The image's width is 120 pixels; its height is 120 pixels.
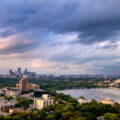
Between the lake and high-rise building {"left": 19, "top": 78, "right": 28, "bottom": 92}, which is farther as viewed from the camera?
high-rise building {"left": 19, "top": 78, "right": 28, "bottom": 92}

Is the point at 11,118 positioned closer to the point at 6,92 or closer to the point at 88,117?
the point at 88,117

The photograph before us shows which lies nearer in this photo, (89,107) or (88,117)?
(88,117)

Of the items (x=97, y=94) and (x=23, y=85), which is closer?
(x=97, y=94)

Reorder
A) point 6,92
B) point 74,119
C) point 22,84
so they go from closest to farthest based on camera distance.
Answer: point 74,119 < point 6,92 < point 22,84

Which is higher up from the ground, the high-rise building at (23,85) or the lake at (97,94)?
the high-rise building at (23,85)

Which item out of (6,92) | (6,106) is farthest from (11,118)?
(6,92)

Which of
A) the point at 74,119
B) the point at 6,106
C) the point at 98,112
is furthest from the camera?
the point at 6,106

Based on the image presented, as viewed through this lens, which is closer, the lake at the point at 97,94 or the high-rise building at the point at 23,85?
the lake at the point at 97,94

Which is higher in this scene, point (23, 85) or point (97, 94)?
point (23, 85)

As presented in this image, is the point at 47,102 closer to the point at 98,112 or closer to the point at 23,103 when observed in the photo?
the point at 23,103

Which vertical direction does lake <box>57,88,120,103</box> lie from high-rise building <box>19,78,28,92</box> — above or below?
below
